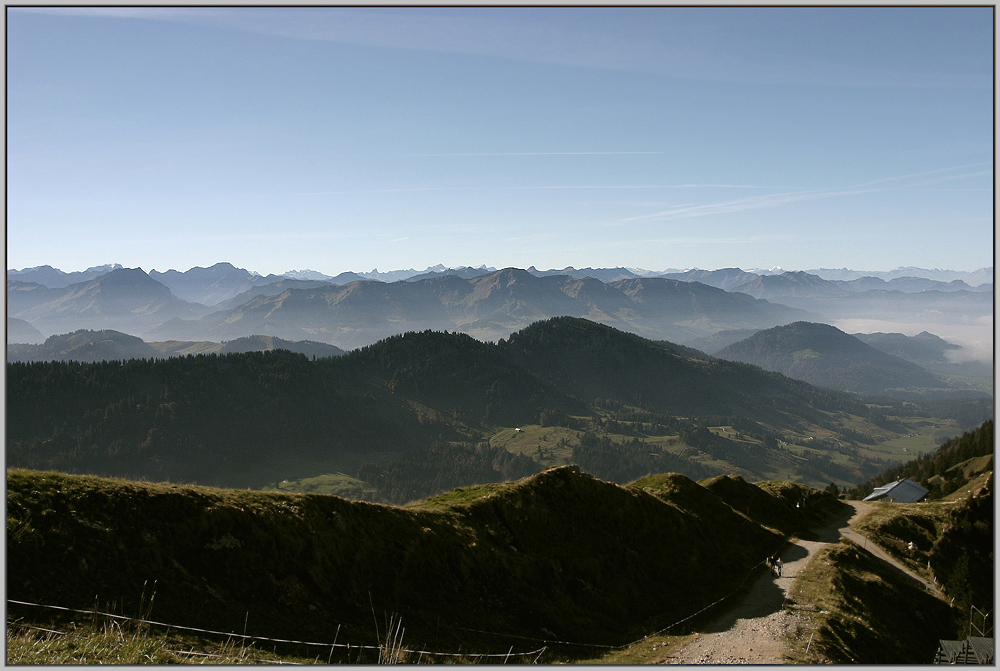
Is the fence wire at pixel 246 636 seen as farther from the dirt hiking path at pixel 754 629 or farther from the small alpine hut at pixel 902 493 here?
the small alpine hut at pixel 902 493

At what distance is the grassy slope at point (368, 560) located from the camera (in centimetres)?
1816

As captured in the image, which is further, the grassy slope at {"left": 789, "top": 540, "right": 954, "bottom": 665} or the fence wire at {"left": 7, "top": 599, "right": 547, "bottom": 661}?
the grassy slope at {"left": 789, "top": 540, "right": 954, "bottom": 665}

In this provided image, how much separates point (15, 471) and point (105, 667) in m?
11.3

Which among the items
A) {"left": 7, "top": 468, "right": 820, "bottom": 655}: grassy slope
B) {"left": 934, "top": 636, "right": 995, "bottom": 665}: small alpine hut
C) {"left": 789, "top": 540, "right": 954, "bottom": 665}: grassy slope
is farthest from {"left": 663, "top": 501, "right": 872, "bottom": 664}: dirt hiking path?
{"left": 934, "top": 636, "right": 995, "bottom": 665}: small alpine hut

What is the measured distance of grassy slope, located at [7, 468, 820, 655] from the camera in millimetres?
18156

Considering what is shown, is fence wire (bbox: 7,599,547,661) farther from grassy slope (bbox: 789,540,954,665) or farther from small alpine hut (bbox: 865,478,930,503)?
small alpine hut (bbox: 865,478,930,503)

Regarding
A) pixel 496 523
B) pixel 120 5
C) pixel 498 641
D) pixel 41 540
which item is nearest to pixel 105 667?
pixel 41 540

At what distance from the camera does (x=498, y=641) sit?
2441 centimetres

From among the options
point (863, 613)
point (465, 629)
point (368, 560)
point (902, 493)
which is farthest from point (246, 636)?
point (902, 493)

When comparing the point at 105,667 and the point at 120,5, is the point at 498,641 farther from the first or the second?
the point at 120,5

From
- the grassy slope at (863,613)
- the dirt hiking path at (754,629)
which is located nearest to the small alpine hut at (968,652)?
the grassy slope at (863,613)

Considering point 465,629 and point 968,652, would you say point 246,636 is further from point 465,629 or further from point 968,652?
point 968,652

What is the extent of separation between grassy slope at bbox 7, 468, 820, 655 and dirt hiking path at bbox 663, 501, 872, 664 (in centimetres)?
257

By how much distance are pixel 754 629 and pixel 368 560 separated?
21.3 meters
